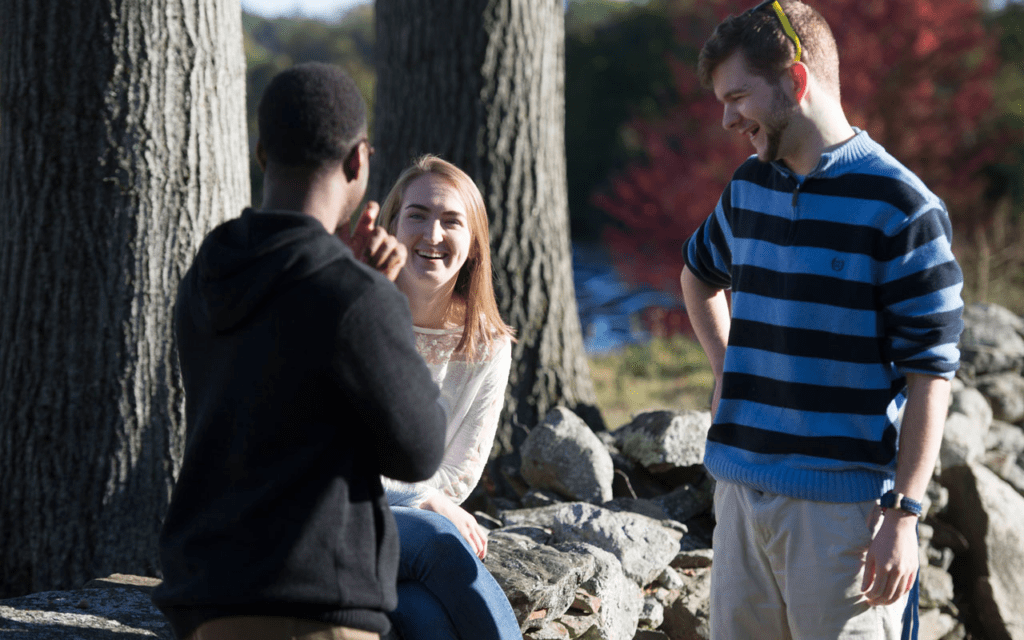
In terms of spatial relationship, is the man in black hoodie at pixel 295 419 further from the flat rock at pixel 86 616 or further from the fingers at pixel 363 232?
the flat rock at pixel 86 616

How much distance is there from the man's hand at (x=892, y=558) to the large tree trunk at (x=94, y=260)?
91.2 inches

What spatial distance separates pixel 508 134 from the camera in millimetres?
4223

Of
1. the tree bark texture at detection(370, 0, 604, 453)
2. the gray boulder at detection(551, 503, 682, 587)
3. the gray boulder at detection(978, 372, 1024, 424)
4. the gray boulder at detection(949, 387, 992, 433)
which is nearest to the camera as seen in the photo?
the gray boulder at detection(551, 503, 682, 587)

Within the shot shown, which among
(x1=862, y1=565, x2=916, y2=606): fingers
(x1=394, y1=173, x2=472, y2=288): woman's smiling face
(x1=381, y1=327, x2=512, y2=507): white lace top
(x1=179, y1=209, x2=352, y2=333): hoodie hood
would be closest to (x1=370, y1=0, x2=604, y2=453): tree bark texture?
(x1=394, y1=173, x2=472, y2=288): woman's smiling face

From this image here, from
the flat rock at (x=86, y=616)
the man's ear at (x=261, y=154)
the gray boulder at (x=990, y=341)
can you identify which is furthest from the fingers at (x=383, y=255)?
the gray boulder at (x=990, y=341)

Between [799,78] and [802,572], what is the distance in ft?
3.48

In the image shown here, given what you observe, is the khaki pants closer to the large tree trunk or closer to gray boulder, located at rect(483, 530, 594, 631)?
gray boulder, located at rect(483, 530, 594, 631)

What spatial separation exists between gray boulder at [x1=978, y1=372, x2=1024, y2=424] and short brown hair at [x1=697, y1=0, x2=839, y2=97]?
360cm

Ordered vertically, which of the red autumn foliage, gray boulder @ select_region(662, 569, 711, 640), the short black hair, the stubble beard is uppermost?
the red autumn foliage

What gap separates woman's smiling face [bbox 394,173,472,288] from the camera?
250 cm

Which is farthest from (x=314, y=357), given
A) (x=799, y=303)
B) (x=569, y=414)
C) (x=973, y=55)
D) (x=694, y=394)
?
(x=973, y=55)

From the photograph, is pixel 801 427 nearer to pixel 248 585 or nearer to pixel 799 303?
pixel 799 303

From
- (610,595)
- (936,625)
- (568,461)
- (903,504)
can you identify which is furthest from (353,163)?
(936,625)

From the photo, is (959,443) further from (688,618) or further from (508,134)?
(508,134)
